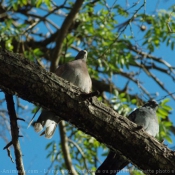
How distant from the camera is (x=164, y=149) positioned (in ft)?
11.9

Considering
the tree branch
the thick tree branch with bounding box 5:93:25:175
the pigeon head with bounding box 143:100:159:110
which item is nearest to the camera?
the thick tree branch with bounding box 5:93:25:175

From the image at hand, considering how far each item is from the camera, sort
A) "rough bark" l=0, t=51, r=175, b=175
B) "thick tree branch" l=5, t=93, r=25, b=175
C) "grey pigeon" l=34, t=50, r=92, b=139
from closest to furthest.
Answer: "rough bark" l=0, t=51, r=175, b=175 < "thick tree branch" l=5, t=93, r=25, b=175 < "grey pigeon" l=34, t=50, r=92, b=139

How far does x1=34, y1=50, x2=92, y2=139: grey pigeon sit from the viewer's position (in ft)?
17.0

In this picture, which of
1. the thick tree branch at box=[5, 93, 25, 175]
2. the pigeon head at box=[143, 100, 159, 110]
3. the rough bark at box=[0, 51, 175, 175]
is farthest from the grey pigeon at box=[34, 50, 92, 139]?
the rough bark at box=[0, 51, 175, 175]

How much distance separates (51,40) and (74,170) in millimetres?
2858

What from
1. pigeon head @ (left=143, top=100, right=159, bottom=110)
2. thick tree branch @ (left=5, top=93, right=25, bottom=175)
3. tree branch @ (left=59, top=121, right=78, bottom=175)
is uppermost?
pigeon head @ (left=143, top=100, right=159, bottom=110)

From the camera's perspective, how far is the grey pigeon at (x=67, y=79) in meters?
5.19

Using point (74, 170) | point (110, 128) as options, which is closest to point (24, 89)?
point (110, 128)

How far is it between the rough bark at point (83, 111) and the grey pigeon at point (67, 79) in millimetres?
→ 1499

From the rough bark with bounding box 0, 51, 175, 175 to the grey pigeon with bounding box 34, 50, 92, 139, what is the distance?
150 centimetres

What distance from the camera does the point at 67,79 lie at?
5746 mm

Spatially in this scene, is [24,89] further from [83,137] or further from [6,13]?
[6,13]

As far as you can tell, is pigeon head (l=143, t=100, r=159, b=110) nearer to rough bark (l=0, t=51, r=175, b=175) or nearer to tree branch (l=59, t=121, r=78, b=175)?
tree branch (l=59, t=121, r=78, b=175)

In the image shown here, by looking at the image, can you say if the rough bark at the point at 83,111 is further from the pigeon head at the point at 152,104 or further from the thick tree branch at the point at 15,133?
the pigeon head at the point at 152,104
